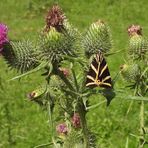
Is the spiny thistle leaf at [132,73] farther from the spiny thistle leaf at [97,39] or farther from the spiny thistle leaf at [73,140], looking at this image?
the spiny thistle leaf at [73,140]

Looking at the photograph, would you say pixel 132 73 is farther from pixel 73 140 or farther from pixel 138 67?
pixel 73 140

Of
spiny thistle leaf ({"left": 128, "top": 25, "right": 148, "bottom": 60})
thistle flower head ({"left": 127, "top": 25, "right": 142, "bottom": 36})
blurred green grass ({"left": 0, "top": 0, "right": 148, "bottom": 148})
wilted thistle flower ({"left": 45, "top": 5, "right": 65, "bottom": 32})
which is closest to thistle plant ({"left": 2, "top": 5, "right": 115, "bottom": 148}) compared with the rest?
wilted thistle flower ({"left": 45, "top": 5, "right": 65, "bottom": 32})

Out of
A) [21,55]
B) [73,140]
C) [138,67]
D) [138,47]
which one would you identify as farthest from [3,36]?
[138,67]

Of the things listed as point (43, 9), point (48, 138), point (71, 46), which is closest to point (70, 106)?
point (71, 46)

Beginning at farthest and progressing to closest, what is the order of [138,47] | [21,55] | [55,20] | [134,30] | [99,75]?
[134,30] < [138,47] < [21,55] < [55,20] < [99,75]

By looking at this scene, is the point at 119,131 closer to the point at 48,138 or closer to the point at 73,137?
the point at 48,138

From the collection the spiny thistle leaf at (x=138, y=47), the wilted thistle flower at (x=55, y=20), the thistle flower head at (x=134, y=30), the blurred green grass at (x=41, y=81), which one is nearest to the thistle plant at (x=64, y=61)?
the wilted thistle flower at (x=55, y=20)
